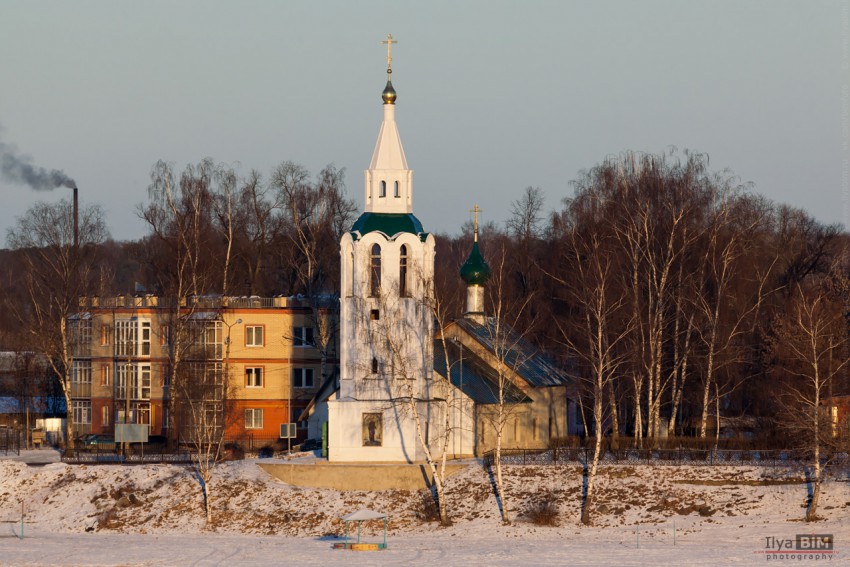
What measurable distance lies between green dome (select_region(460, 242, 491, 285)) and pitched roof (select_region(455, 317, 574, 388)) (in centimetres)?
201

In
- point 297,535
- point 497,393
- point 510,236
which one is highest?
point 510,236

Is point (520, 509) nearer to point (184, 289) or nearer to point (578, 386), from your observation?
point (578, 386)

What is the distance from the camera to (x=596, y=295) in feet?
158

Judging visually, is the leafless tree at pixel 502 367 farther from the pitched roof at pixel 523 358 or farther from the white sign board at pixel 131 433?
the white sign board at pixel 131 433

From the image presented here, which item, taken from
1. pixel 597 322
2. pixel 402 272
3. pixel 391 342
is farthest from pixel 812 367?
pixel 402 272

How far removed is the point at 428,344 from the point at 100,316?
20.9 metres

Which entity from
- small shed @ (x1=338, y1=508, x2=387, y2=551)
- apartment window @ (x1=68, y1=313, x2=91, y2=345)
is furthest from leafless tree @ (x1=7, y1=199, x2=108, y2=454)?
small shed @ (x1=338, y1=508, x2=387, y2=551)

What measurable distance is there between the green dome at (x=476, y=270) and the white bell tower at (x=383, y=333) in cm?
1103

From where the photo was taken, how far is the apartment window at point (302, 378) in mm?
63594

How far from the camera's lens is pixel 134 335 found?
63.5 meters

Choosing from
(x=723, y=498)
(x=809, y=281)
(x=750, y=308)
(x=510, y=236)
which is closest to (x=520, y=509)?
(x=723, y=498)

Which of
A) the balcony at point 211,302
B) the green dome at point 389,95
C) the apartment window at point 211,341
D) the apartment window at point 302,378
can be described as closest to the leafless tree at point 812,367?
the green dome at point 389,95

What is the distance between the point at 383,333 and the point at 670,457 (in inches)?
397

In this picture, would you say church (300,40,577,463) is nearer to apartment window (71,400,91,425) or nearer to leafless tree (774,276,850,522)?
leafless tree (774,276,850,522)
